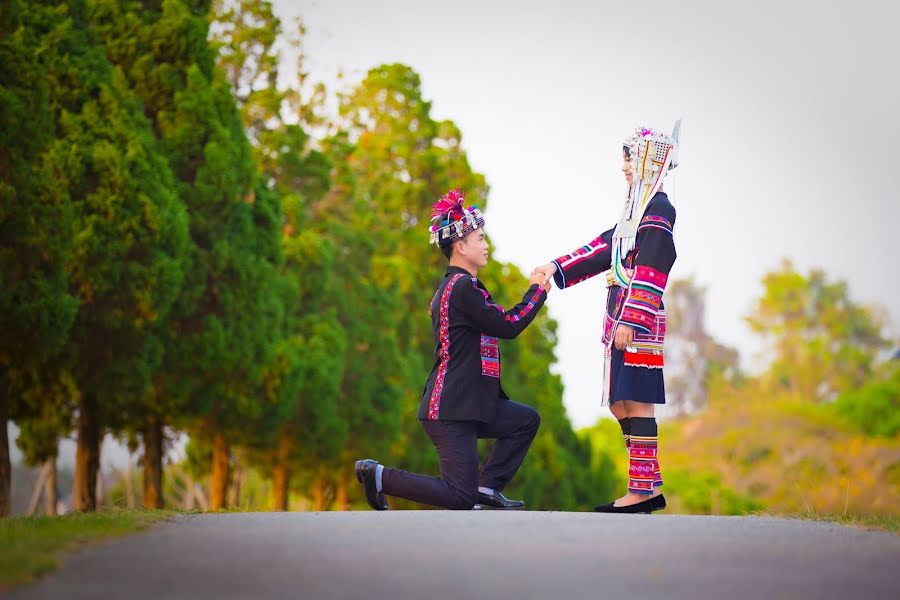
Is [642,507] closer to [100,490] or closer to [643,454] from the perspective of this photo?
[643,454]

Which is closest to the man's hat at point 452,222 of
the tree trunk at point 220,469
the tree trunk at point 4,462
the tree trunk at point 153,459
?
the tree trunk at point 4,462

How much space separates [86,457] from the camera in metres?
18.2

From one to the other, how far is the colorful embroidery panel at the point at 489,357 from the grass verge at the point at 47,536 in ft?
7.51

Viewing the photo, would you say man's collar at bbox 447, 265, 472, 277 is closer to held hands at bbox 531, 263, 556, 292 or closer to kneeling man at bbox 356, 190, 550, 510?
kneeling man at bbox 356, 190, 550, 510

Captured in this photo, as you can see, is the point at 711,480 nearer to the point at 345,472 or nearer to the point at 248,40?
the point at 345,472

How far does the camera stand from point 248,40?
23609 millimetres

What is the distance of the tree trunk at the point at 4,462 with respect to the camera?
48.6ft

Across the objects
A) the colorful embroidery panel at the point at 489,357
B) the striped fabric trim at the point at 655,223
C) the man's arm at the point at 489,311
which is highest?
the striped fabric trim at the point at 655,223

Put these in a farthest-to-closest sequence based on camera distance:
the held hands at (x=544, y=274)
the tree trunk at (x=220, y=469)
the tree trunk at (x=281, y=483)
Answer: the tree trunk at (x=281, y=483) < the tree trunk at (x=220, y=469) < the held hands at (x=544, y=274)

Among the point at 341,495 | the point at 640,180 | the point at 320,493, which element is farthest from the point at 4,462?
the point at 341,495

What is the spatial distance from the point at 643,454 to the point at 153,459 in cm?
1370

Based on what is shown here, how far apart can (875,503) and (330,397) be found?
24255 millimetres

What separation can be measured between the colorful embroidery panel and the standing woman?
62cm

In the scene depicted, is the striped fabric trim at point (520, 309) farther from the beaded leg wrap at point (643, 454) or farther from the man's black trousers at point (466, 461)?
the beaded leg wrap at point (643, 454)
